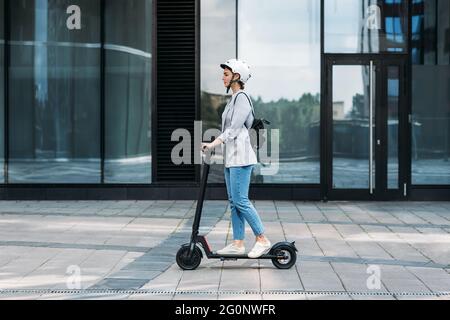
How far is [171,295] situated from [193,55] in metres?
8.58

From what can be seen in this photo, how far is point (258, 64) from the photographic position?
14.4 meters

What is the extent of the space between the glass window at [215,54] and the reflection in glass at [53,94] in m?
2.03

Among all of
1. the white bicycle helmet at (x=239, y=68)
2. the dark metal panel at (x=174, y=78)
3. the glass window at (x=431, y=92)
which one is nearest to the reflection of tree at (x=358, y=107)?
the glass window at (x=431, y=92)

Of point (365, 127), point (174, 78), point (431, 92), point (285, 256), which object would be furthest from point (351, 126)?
point (285, 256)

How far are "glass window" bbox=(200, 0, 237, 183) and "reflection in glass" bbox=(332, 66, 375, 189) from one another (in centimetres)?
208

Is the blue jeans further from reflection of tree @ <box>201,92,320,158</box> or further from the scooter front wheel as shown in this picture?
reflection of tree @ <box>201,92,320,158</box>

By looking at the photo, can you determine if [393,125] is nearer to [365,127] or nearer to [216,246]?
[365,127]

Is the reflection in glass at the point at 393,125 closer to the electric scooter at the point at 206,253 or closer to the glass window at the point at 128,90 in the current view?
the glass window at the point at 128,90

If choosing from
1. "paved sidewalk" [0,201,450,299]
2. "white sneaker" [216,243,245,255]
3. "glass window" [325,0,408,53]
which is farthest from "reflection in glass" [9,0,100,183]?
"white sneaker" [216,243,245,255]

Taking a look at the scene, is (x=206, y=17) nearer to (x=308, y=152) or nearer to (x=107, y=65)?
(x=107, y=65)

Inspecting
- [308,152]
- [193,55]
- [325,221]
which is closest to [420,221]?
[325,221]

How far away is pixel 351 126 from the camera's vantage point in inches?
566

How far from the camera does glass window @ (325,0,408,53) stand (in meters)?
14.4

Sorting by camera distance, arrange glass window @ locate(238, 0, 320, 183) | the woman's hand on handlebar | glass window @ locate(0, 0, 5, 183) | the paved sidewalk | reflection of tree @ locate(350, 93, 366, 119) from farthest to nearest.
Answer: glass window @ locate(0, 0, 5, 183) < glass window @ locate(238, 0, 320, 183) < reflection of tree @ locate(350, 93, 366, 119) < the woman's hand on handlebar < the paved sidewalk
